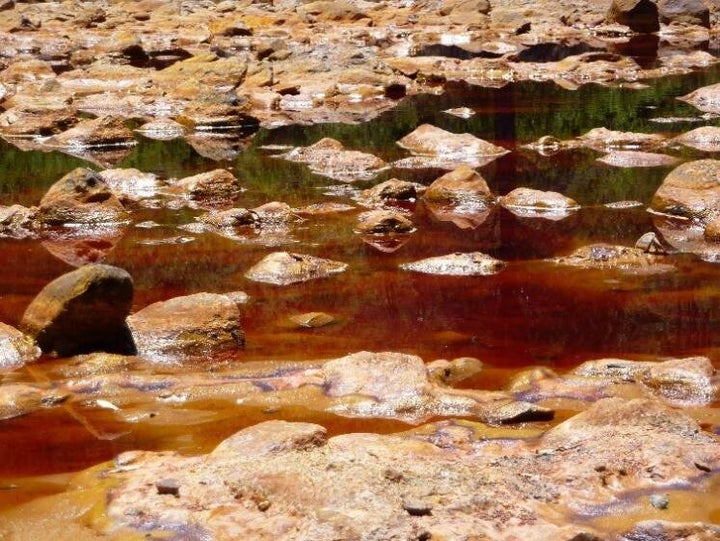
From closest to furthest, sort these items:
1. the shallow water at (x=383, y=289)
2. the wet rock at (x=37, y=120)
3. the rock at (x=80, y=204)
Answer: the shallow water at (x=383, y=289) → the rock at (x=80, y=204) → the wet rock at (x=37, y=120)

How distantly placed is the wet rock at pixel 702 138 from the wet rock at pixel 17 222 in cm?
856

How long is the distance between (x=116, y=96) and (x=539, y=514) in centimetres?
1803

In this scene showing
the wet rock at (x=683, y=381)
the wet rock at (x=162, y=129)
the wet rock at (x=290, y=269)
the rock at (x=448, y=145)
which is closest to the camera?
the wet rock at (x=683, y=381)

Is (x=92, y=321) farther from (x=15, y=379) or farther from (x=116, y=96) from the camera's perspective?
(x=116, y=96)

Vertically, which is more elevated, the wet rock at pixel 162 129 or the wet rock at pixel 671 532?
the wet rock at pixel 671 532

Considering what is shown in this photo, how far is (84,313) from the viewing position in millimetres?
7551

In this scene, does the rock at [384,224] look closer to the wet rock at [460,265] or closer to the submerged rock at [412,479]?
the wet rock at [460,265]

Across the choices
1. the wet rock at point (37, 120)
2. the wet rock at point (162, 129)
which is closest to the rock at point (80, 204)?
the wet rock at point (162, 129)

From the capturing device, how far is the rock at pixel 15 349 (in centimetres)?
744

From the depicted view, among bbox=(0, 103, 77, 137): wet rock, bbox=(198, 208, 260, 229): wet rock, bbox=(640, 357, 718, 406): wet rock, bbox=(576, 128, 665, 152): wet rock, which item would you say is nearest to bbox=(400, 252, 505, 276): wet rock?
bbox=(198, 208, 260, 229): wet rock

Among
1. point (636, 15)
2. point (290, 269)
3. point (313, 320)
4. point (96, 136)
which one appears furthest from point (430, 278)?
point (636, 15)

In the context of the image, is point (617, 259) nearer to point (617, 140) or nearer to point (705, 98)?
point (617, 140)

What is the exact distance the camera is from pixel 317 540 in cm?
441

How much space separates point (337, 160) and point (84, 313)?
7.56 metres
